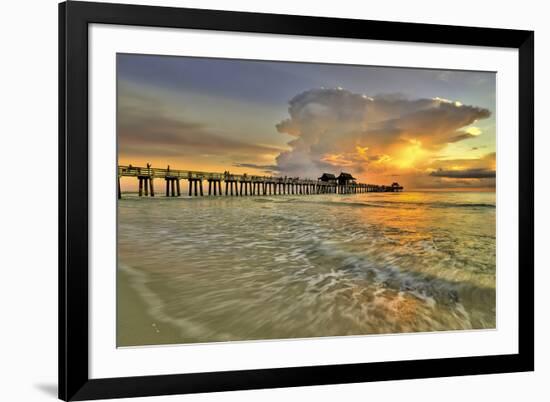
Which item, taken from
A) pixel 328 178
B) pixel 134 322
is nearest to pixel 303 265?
pixel 328 178

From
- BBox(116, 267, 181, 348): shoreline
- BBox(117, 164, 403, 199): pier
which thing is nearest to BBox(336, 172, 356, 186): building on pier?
BBox(117, 164, 403, 199): pier

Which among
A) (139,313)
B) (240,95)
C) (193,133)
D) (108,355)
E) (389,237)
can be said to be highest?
(240,95)

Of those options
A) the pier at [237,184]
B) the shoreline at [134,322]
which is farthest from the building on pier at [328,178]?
the shoreline at [134,322]

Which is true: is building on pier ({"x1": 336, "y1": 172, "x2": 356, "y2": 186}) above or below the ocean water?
above

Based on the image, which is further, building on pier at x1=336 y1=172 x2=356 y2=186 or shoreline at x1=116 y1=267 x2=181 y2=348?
building on pier at x1=336 y1=172 x2=356 y2=186

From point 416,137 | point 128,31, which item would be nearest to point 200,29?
point 128,31

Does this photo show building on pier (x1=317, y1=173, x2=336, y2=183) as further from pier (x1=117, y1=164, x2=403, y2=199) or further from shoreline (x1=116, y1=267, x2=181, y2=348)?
shoreline (x1=116, y1=267, x2=181, y2=348)

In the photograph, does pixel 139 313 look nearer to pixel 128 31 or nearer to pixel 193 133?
pixel 193 133

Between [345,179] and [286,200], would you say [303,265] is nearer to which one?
[286,200]
